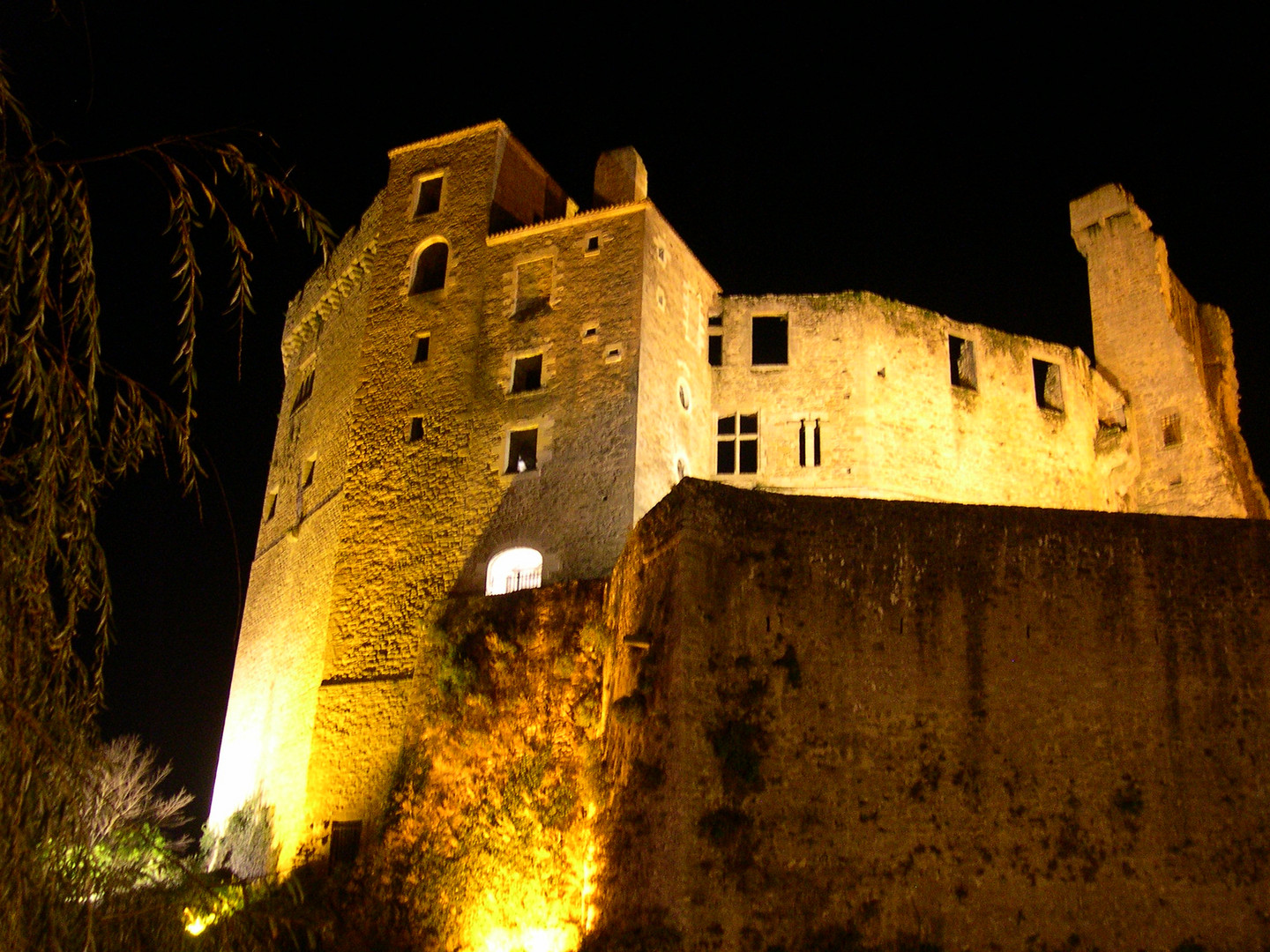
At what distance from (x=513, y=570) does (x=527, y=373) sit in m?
3.91

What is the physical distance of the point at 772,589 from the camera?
14.1 m

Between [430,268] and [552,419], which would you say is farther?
[430,268]

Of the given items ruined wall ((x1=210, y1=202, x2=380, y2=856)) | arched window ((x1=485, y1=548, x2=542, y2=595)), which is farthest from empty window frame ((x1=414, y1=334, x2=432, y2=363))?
arched window ((x1=485, y1=548, x2=542, y2=595))

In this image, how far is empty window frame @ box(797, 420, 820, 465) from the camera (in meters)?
23.2

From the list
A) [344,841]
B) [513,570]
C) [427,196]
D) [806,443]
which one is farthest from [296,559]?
[806,443]

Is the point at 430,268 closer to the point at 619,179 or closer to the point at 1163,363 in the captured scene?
the point at 619,179

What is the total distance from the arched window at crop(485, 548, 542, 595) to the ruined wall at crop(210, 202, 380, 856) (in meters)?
3.28

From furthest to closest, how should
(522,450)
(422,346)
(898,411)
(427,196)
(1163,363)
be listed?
(1163,363) < (427,196) < (898,411) < (422,346) < (522,450)

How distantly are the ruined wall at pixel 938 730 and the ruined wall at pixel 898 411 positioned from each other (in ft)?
28.2

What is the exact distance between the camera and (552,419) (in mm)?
20969

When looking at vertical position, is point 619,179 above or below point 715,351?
above

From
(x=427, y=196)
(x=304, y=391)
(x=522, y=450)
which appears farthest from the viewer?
(x=304, y=391)

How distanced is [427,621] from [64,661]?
42.3 feet

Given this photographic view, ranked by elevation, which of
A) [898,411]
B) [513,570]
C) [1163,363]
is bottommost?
[513,570]
